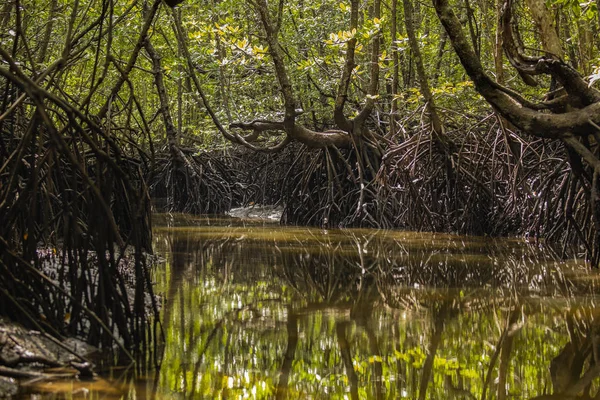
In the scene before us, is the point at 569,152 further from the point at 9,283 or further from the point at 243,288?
the point at 9,283

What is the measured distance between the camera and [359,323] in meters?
3.88

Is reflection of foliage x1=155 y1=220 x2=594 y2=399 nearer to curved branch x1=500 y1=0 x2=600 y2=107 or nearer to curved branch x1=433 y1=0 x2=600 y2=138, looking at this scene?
curved branch x1=433 y1=0 x2=600 y2=138

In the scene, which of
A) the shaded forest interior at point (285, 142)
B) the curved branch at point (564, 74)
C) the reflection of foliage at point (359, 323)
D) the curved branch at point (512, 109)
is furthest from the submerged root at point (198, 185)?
the curved branch at point (512, 109)

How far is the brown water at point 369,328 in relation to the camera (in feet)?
9.02

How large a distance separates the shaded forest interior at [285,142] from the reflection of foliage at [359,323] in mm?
369

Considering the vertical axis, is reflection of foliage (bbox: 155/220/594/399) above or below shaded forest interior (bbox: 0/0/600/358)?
below

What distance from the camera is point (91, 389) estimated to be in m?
2.56

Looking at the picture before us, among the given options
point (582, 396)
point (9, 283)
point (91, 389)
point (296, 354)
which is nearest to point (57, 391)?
point (91, 389)

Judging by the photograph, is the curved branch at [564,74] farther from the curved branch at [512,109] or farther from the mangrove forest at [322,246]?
the curved branch at [512,109]

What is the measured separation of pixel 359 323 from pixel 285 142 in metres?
7.70

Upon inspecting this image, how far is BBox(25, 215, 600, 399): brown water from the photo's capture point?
2748 mm

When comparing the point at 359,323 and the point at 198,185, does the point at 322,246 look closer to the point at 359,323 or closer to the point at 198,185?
the point at 359,323

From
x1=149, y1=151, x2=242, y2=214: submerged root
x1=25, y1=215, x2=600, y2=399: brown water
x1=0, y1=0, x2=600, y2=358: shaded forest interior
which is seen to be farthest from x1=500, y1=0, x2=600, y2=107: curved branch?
x1=149, y1=151, x2=242, y2=214: submerged root

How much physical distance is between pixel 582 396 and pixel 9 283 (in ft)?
6.88
